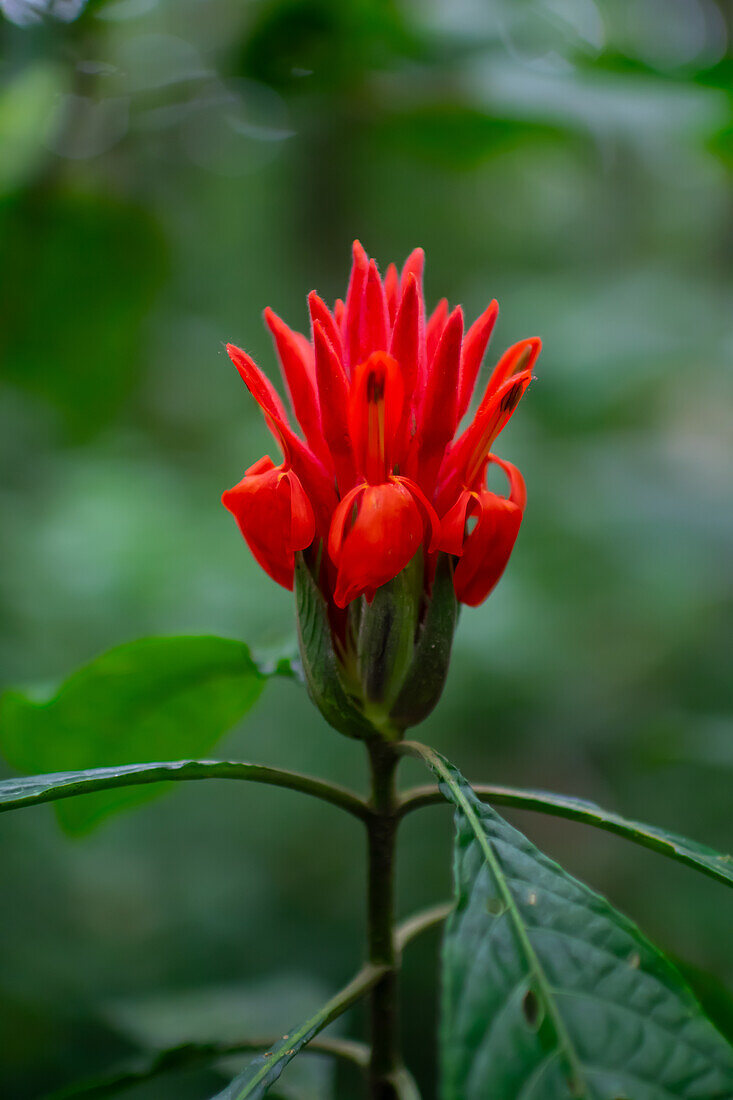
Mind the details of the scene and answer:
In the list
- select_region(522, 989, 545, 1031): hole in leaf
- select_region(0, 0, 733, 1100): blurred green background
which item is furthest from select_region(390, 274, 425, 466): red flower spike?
select_region(0, 0, 733, 1100): blurred green background

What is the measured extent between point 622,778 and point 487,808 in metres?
1.51

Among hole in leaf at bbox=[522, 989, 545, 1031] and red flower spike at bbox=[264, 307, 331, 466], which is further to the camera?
red flower spike at bbox=[264, 307, 331, 466]

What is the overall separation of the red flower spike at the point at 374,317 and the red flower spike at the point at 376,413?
0.04 meters

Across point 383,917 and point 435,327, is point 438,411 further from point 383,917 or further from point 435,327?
point 383,917

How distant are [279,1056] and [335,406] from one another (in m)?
0.42

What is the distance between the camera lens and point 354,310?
20.9 inches

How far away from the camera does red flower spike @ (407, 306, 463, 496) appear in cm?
49

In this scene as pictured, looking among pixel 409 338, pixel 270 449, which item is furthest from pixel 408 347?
pixel 270 449

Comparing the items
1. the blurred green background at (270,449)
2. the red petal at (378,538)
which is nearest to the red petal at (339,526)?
the red petal at (378,538)

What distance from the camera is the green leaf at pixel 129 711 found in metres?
0.63

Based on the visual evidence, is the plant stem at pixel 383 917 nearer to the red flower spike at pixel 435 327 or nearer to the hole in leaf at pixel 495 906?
the hole in leaf at pixel 495 906

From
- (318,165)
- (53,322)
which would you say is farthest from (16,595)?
(318,165)

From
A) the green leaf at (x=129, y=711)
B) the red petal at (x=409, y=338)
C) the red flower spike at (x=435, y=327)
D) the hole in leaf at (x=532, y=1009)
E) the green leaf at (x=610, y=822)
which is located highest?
the red flower spike at (x=435, y=327)

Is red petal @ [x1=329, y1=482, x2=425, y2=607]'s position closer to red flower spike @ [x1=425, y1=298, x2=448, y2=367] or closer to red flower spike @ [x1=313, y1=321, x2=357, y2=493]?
red flower spike @ [x1=313, y1=321, x2=357, y2=493]
